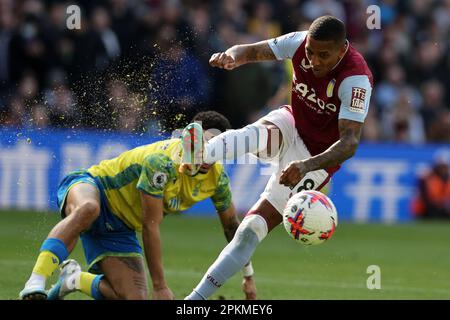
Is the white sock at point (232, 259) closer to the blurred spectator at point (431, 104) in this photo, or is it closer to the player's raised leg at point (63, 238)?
the player's raised leg at point (63, 238)

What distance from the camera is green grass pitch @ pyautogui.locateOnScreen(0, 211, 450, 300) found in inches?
420

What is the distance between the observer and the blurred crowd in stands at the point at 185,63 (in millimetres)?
14180

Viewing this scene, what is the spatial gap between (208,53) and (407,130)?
5091 mm

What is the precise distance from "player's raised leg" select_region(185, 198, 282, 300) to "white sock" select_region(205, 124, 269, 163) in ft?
1.78

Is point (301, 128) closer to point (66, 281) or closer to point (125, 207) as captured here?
point (125, 207)

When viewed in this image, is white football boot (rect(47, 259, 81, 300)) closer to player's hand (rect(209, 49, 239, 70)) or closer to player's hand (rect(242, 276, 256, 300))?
player's hand (rect(242, 276, 256, 300))

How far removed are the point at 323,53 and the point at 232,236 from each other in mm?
1904

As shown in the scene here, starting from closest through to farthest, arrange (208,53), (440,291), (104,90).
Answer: (440,291), (104,90), (208,53)

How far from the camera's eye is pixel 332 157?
27.0 ft

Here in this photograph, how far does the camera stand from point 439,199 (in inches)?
736

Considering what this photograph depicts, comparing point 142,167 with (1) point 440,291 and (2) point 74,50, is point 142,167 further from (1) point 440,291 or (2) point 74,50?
(2) point 74,50

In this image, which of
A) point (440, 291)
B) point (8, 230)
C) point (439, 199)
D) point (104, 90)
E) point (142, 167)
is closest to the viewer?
point (142, 167)

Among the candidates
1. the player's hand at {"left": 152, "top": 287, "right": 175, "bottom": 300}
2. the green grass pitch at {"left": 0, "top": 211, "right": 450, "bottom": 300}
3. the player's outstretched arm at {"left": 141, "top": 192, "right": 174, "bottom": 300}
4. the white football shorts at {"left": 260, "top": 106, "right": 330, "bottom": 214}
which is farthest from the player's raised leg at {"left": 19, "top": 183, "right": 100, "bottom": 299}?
the white football shorts at {"left": 260, "top": 106, "right": 330, "bottom": 214}
